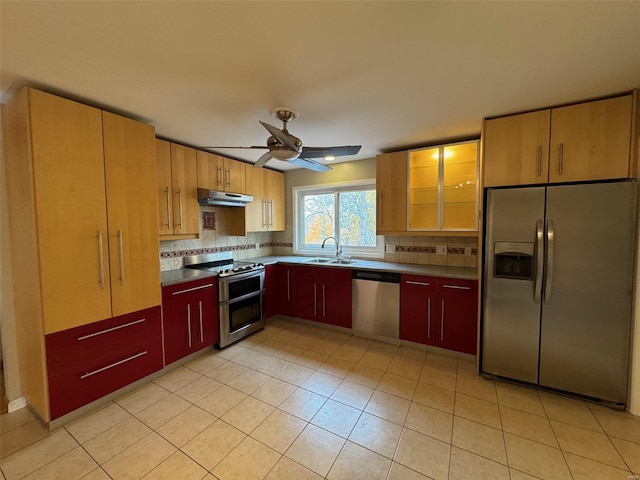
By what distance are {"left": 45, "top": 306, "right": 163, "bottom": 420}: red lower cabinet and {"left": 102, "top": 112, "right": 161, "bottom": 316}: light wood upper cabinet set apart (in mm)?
143

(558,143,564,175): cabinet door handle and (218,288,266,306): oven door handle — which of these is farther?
(218,288,266,306): oven door handle

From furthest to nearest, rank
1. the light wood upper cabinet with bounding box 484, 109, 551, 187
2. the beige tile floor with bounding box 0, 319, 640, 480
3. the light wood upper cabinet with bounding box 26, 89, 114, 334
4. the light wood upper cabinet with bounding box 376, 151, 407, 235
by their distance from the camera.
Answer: the light wood upper cabinet with bounding box 376, 151, 407, 235, the light wood upper cabinet with bounding box 484, 109, 551, 187, the light wood upper cabinet with bounding box 26, 89, 114, 334, the beige tile floor with bounding box 0, 319, 640, 480

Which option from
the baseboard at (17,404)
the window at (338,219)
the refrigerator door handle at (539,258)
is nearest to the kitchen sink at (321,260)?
the window at (338,219)

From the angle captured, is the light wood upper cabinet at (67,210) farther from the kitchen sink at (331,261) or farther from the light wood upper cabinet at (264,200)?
the kitchen sink at (331,261)

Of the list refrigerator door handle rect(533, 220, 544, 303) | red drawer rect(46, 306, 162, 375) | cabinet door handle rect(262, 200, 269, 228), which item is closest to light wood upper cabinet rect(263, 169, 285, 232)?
cabinet door handle rect(262, 200, 269, 228)

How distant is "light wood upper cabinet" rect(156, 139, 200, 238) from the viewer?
2.61m

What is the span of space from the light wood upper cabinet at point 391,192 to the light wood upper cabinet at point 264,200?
1.64 meters

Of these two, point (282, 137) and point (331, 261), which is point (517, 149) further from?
point (331, 261)

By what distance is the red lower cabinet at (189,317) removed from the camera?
239cm

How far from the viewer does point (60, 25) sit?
117 centimetres

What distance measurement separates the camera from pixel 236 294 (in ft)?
9.85

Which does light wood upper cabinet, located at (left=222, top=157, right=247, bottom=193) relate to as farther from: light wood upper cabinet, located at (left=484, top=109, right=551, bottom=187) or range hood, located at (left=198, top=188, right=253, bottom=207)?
light wood upper cabinet, located at (left=484, top=109, right=551, bottom=187)

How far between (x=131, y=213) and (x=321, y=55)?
1.85 meters

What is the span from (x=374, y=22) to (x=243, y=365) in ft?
9.20
